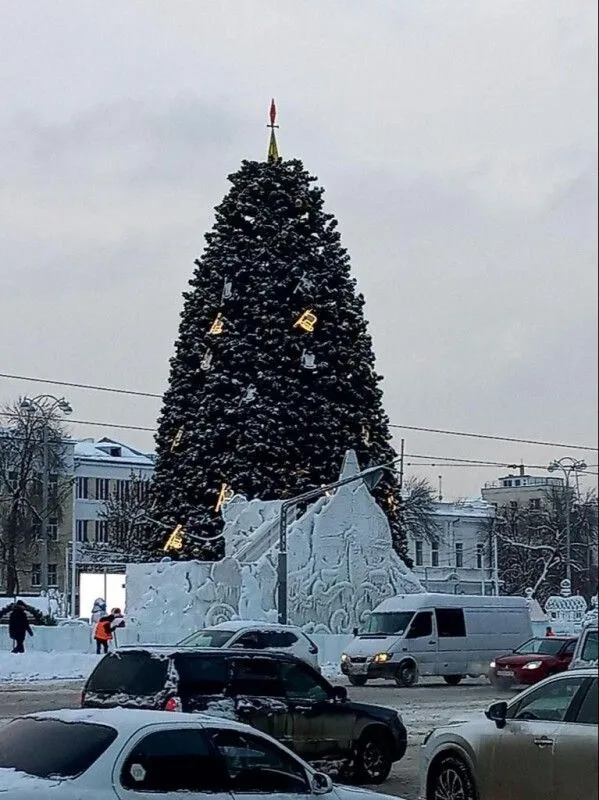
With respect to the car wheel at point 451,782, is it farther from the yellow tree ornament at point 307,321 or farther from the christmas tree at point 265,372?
the yellow tree ornament at point 307,321

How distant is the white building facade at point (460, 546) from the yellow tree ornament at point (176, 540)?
159ft

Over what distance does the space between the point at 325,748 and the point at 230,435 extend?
38.2 meters

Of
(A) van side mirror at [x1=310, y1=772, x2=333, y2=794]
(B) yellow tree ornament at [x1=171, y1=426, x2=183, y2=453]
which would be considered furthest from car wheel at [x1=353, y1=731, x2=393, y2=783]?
(B) yellow tree ornament at [x1=171, y1=426, x2=183, y2=453]

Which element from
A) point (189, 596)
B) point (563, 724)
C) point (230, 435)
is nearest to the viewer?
point (563, 724)

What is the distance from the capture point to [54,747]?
32.0ft

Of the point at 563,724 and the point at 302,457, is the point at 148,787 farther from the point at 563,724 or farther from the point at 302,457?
the point at 302,457

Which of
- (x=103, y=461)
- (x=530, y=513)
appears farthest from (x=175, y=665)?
(x=103, y=461)

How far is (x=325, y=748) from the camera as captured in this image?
16.5 meters

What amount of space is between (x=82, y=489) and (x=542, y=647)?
79883 mm

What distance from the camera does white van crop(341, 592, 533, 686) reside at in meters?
37.8

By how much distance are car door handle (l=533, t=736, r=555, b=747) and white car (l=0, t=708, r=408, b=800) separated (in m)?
1.80

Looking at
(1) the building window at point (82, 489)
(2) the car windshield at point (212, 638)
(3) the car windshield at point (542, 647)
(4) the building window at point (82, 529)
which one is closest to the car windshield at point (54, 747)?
(2) the car windshield at point (212, 638)

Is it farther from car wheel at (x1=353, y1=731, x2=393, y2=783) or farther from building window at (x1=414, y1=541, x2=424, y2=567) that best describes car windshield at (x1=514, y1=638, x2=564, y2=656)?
building window at (x1=414, y1=541, x2=424, y2=567)

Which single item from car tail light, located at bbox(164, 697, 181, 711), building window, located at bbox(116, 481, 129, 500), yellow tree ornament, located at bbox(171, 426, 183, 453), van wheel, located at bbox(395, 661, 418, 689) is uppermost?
building window, located at bbox(116, 481, 129, 500)
